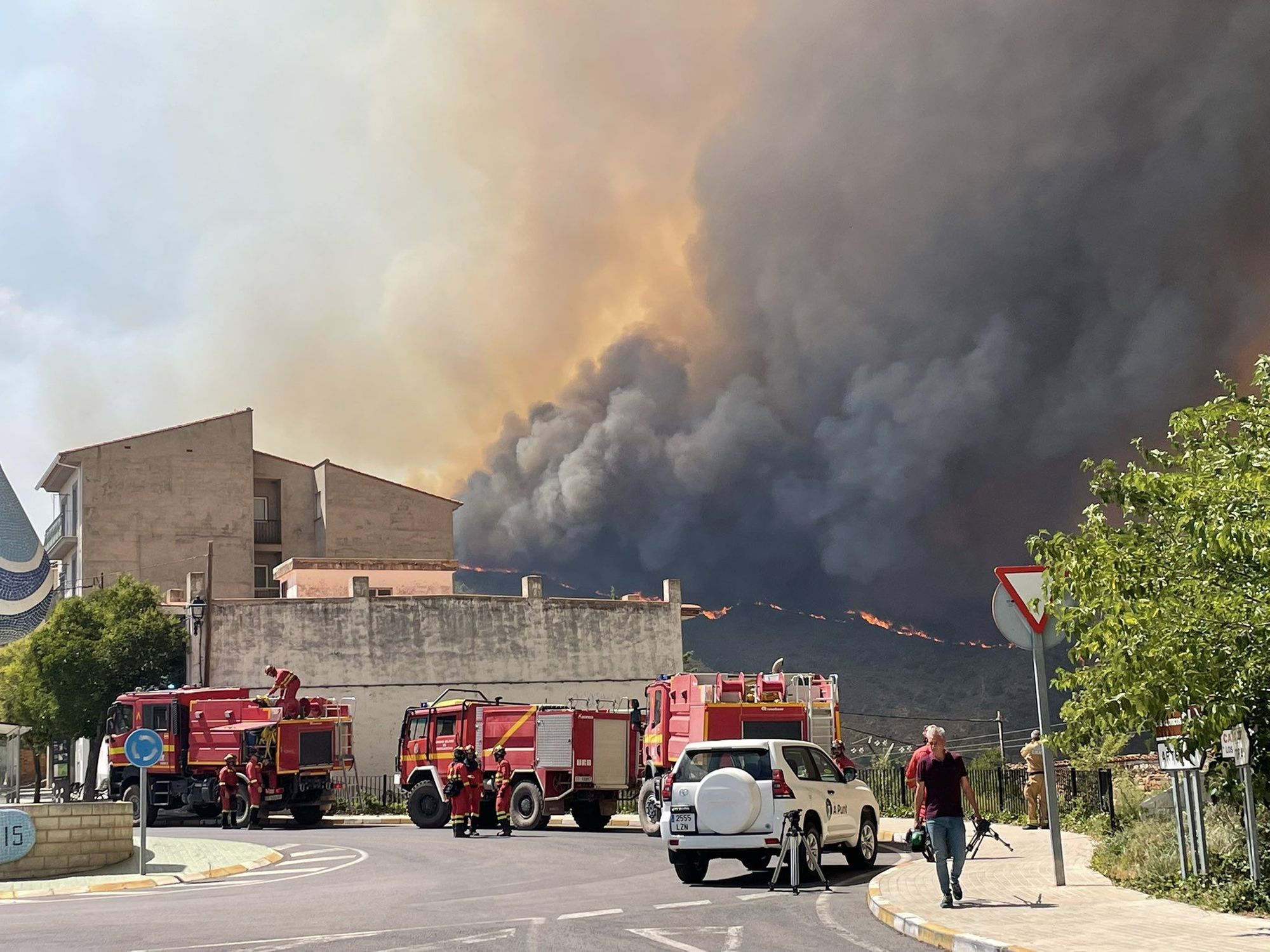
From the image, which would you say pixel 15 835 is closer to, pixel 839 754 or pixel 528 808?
pixel 528 808

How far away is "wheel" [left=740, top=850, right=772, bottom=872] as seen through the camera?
53.5 feet

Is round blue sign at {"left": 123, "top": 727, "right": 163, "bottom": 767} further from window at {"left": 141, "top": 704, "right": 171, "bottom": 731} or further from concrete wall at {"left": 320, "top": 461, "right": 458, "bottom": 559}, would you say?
concrete wall at {"left": 320, "top": 461, "right": 458, "bottom": 559}

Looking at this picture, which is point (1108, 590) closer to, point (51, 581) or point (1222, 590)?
point (1222, 590)

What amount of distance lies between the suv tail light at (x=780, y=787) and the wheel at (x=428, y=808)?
1661cm

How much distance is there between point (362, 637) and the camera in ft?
158

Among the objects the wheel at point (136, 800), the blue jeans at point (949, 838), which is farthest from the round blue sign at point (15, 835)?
the wheel at point (136, 800)

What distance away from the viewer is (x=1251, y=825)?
11977mm

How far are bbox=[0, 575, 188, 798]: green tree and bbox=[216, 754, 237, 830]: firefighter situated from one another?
16.4 meters

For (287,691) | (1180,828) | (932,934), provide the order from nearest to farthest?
1. (932,934)
2. (1180,828)
3. (287,691)

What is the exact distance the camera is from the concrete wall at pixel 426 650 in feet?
157

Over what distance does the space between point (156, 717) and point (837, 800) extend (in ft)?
76.2

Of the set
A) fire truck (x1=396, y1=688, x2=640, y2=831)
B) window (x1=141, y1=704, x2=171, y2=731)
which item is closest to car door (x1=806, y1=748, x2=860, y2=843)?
fire truck (x1=396, y1=688, x2=640, y2=831)

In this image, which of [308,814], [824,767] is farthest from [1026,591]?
[308,814]

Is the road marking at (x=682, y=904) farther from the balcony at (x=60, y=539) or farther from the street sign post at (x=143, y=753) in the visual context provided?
the balcony at (x=60, y=539)
